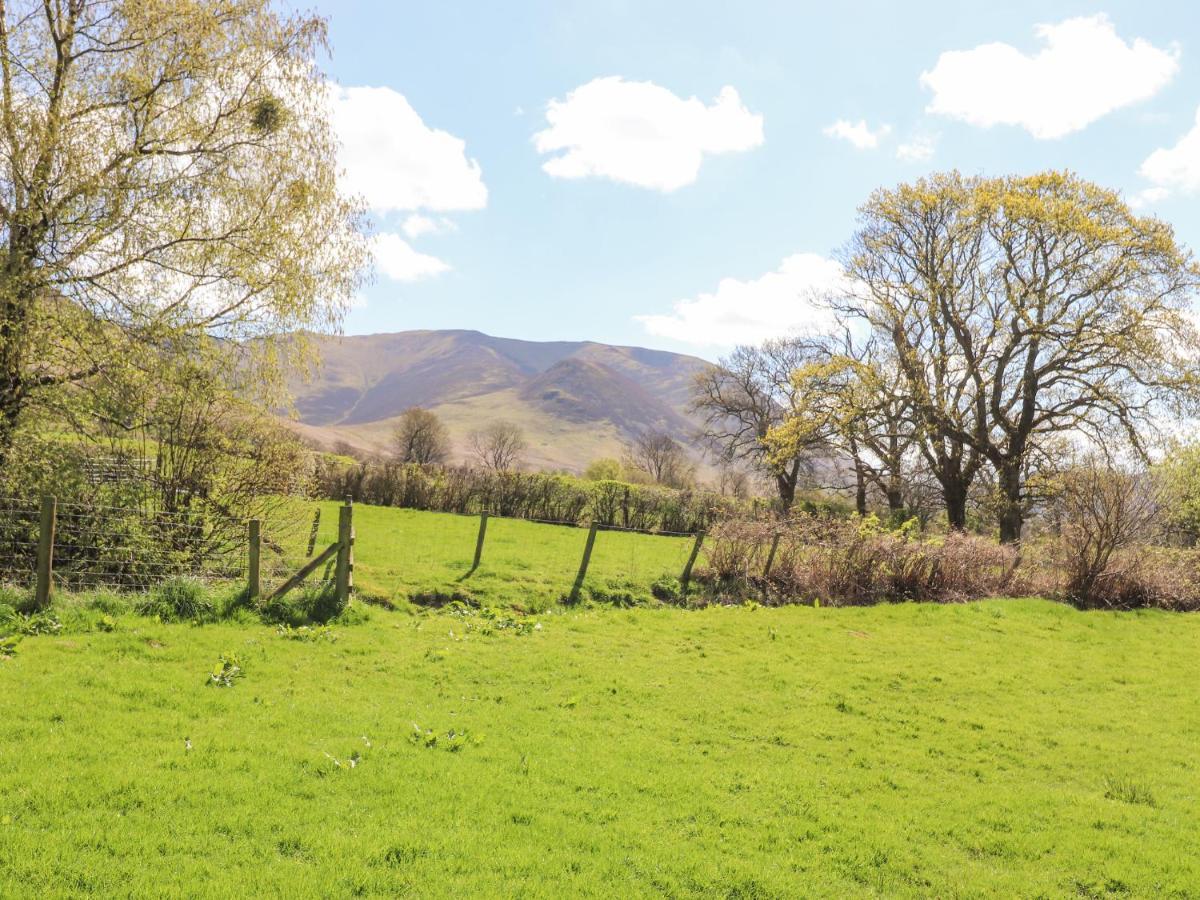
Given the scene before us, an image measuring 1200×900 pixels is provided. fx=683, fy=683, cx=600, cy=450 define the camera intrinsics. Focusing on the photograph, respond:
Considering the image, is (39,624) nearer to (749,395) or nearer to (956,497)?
(956,497)

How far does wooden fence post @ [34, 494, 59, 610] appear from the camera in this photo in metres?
9.61

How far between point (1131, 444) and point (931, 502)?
9.08 m

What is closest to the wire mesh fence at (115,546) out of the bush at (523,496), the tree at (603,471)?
the bush at (523,496)

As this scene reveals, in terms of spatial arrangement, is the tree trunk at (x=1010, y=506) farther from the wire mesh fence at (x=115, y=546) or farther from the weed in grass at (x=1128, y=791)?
the wire mesh fence at (x=115, y=546)

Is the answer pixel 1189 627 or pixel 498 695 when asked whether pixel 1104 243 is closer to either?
pixel 1189 627

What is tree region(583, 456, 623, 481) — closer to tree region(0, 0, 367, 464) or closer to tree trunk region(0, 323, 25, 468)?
tree region(0, 0, 367, 464)

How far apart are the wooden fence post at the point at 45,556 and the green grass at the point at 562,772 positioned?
98cm

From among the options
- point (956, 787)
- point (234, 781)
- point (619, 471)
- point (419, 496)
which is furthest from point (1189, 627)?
point (619, 471)

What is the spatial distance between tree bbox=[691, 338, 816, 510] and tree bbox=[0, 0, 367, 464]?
4073 cm

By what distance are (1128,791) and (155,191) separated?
54.0 ft

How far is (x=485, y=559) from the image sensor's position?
20.0 m

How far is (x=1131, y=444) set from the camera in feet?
86.3

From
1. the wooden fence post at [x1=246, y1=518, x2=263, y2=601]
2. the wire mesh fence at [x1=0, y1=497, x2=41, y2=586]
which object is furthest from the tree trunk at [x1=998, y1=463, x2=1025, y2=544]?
the wire mesh fence at [x1=0, y1=497, x2=41, y2=586]

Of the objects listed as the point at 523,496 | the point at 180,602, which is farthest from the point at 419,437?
the point at 180,602
